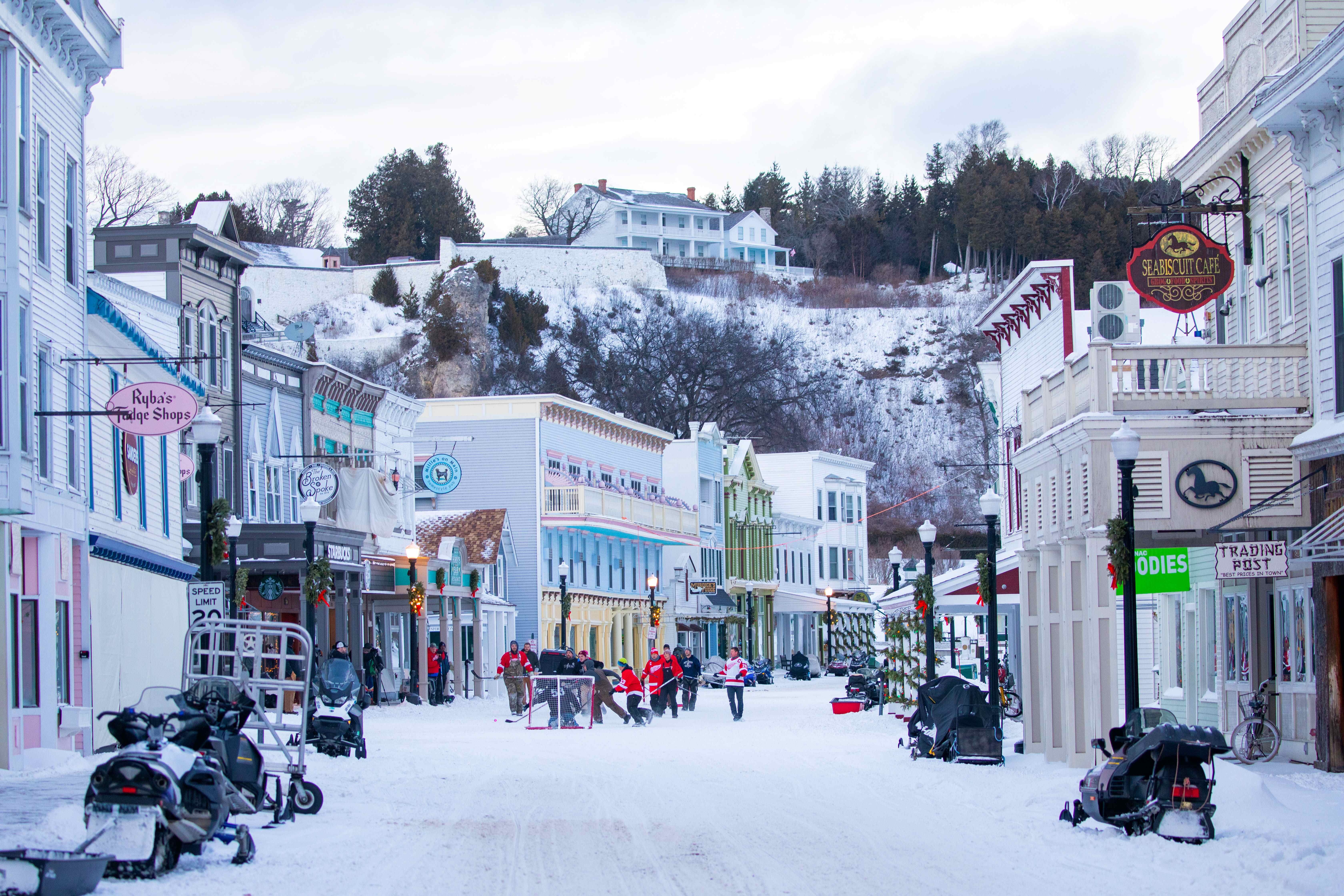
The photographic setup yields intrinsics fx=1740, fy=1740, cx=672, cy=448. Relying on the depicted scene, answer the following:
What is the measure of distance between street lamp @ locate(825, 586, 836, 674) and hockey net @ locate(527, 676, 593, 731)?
119 ft

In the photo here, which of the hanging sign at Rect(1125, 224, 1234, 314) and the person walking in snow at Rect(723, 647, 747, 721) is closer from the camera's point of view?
the hanging sign at Rect(1125, 224, 1234, 314)

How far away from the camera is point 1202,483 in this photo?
18234 millimetres

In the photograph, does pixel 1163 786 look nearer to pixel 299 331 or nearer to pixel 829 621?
pixel 299 331

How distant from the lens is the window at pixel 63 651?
20859mm

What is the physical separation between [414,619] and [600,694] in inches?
570

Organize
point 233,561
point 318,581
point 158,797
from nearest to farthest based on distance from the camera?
point 158,797 < point 233,561 < point 318,581

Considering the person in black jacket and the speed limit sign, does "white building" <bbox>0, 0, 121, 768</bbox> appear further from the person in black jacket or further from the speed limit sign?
the person in black jacket

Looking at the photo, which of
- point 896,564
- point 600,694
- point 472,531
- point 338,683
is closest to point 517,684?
point 600,694

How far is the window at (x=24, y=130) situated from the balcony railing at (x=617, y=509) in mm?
35506

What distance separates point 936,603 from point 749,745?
8070 millimetres

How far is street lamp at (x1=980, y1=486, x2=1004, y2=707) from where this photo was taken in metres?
22.4

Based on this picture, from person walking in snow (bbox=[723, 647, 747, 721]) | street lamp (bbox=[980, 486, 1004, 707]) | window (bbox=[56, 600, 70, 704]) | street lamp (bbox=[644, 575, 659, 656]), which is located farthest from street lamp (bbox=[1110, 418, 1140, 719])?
street lamp (bbox=[644, 575, 659, 656])

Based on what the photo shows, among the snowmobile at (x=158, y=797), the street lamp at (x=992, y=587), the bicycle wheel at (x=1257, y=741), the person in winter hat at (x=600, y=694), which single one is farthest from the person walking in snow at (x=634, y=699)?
the snowmobile at (x=158, y=797)

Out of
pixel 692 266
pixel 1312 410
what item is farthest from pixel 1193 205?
pixel 692 266
